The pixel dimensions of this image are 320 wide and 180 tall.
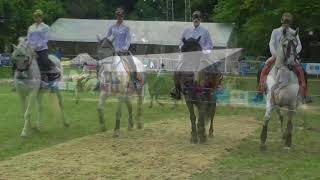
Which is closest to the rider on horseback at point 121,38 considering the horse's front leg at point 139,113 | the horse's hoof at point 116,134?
the horse's front leg at point 139,113

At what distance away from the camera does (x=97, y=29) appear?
1879 inches

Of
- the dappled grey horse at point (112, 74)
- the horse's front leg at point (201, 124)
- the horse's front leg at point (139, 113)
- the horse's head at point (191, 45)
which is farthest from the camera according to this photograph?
the horse's front leg at point (139, 113)

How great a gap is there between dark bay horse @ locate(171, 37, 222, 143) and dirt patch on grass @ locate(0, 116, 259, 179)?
503mm

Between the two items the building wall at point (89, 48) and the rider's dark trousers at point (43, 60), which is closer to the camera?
the rider's dark trousers at point (43, 60)

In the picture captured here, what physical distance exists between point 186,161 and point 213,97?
2844 millimetres

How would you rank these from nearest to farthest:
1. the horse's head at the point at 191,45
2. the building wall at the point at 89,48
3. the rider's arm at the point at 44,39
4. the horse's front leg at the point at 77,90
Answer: the horse's head at the point at 191,45 < the rider's arm at the point at 44,39 < the horse's front leg at the point at 77,90 < the building wall at the point at 89,48

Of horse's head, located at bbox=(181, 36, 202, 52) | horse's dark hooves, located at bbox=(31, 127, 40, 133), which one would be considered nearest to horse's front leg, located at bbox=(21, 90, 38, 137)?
horse's dark hooves, located at bbox=(31, 127, 40, 133)

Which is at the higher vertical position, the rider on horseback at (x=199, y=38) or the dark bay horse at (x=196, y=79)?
the rider on horseback at (x=199, y=38)

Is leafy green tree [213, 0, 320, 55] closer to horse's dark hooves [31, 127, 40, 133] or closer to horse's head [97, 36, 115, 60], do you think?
horse's head [97, 36, 115, 60]

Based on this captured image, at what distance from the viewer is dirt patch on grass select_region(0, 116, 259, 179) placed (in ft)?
27.1

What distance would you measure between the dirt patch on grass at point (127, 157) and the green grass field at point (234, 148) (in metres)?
0.38

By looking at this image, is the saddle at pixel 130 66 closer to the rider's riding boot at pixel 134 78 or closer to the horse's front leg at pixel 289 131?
the rider's riding boot at pixel 134 78

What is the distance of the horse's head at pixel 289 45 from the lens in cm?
1041

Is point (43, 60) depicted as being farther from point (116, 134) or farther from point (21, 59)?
point (116, 134)
